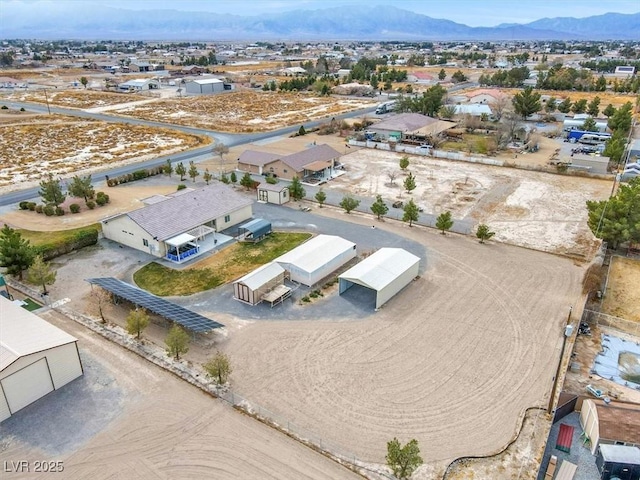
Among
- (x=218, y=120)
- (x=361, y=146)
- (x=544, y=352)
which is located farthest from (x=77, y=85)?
(x=544, y=352)

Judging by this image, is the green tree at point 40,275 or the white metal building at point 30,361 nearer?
the white metal building at point 30,361

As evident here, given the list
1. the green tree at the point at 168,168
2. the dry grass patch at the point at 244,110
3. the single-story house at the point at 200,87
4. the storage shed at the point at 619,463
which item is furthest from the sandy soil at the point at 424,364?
the single-story house at the point at 200,87

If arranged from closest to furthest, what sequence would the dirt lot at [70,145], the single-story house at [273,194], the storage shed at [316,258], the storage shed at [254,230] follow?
the storage shed at [316,258] < the storage shed at [254,230] < the single-story house at [273,194] < the dirt lot at [70,145]

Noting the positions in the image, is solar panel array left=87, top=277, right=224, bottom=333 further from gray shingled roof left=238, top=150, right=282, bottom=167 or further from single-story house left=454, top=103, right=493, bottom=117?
single-story house left=454, top=103, right=493, bottom=117

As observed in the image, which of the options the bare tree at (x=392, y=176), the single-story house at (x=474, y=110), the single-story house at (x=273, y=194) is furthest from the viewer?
the single-story house at (x=474, y=110)

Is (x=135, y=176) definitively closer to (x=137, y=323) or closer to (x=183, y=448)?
(x=137, y=323)

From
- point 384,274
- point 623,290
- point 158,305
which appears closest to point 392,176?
point 384,274

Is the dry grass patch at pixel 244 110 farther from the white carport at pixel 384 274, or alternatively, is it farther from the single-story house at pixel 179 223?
the white carport at pixel 384 274
